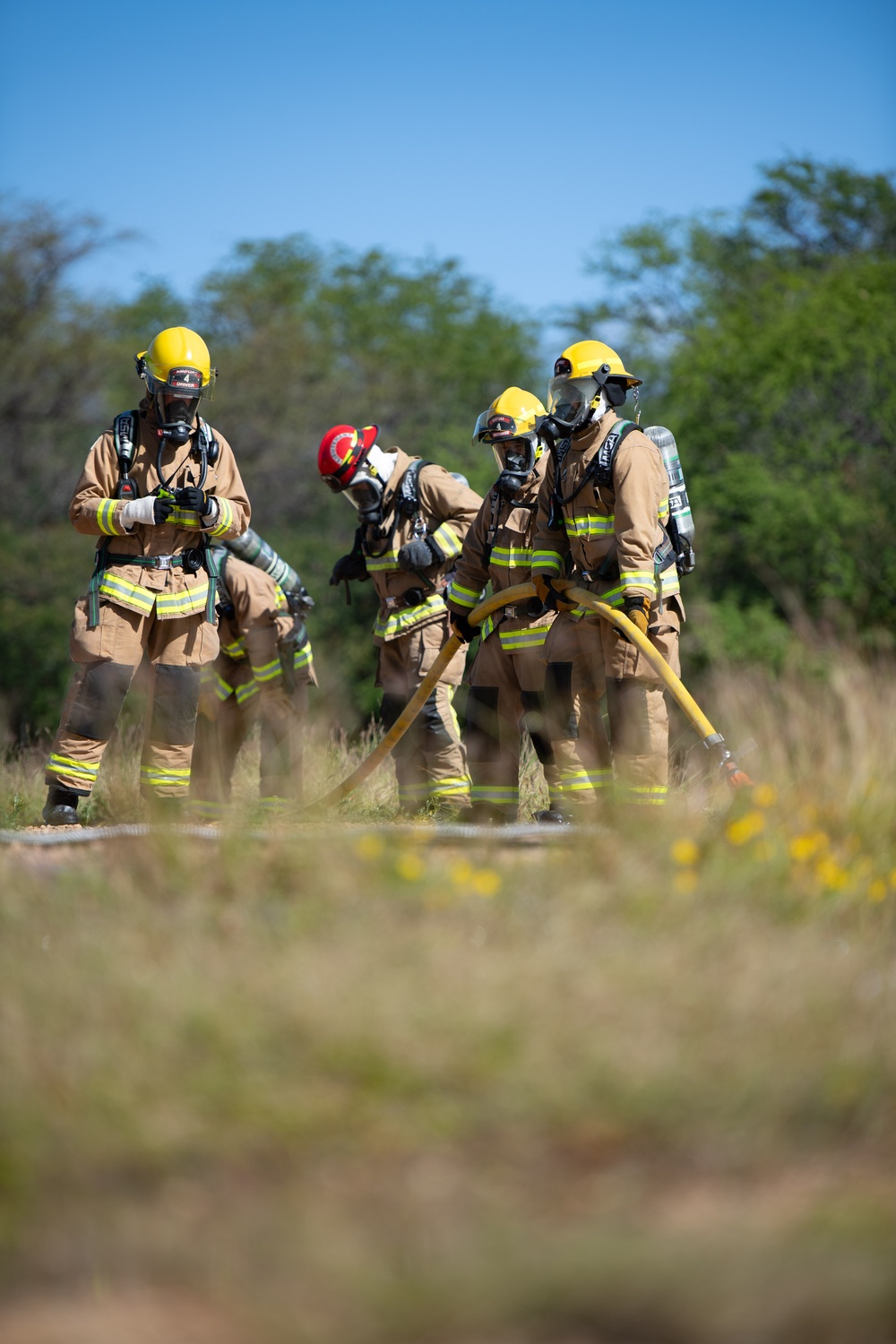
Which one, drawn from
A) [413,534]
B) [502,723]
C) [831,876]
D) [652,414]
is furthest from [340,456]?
[652,414]

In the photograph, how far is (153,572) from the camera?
20.5 feet

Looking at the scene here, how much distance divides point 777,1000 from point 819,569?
19.7 meters

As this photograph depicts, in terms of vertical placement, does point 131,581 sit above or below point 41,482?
below

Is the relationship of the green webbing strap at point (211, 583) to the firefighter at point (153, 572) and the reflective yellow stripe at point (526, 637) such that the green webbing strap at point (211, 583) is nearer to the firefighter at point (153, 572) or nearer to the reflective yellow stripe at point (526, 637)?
the firefighter at point (153, 572)

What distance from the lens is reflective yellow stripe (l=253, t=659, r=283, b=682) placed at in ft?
25.4

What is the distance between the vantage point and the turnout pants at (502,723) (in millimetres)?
6488

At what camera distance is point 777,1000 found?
2949 millimetres

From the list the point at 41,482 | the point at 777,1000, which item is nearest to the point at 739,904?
the point at 777,1000

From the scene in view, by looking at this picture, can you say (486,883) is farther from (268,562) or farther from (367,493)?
(268,562)

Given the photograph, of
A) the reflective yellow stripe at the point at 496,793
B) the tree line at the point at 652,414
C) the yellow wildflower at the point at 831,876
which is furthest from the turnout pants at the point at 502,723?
the tree line at the point at 652,414

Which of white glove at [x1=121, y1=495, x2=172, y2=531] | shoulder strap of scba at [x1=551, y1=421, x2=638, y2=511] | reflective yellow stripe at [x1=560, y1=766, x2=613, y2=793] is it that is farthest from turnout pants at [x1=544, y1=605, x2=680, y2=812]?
white glove at [x1=121, y1=495, x2=172, y2=531]

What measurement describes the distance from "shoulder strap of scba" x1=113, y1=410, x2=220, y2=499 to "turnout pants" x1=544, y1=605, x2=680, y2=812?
1848 mm

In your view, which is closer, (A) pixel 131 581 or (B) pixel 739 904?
(B) pixel 739 904

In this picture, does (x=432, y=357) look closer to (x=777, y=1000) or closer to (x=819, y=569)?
(x=819, y=569)
